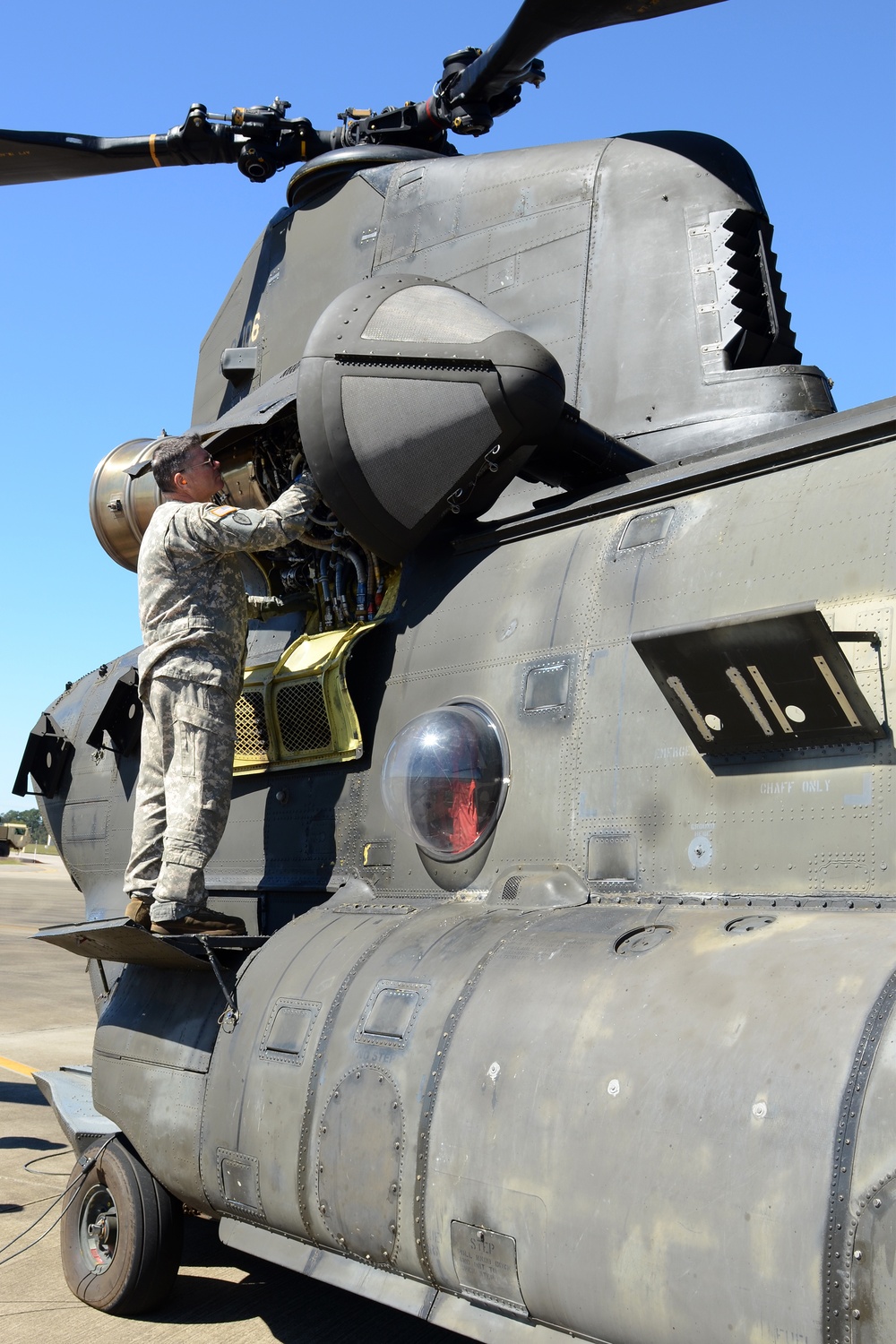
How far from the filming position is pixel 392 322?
17.3 ft

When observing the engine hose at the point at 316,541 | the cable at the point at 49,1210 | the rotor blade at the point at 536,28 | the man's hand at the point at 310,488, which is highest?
the rotor blade at the point at 536,28

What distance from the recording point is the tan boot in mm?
5207

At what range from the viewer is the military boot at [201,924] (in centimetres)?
509

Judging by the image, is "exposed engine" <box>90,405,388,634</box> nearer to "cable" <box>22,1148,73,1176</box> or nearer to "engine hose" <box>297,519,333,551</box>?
"engine hose" <box>297,519,333,551</box>

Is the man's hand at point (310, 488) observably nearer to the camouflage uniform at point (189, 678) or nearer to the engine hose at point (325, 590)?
the camouflage uniform at point (189, 678)

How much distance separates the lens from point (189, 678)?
5.28m

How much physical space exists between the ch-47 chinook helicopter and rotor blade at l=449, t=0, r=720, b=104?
26 millimetres

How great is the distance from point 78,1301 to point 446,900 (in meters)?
2.26

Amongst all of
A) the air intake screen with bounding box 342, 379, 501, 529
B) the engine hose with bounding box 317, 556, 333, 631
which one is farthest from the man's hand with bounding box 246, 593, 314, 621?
the air intake screen with bounding box 342, 379, 501, 529

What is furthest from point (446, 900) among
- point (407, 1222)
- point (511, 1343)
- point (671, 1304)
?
point (671, 1304)

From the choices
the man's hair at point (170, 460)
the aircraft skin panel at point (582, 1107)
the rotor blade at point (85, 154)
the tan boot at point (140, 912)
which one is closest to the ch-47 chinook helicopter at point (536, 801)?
the aircraft skin panel at point (582, 1107)

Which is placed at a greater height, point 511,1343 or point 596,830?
point 596,830

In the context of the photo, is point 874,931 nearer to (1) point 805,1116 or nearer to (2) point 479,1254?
(1) point 805,1116

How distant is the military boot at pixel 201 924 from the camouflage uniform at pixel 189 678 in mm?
48
